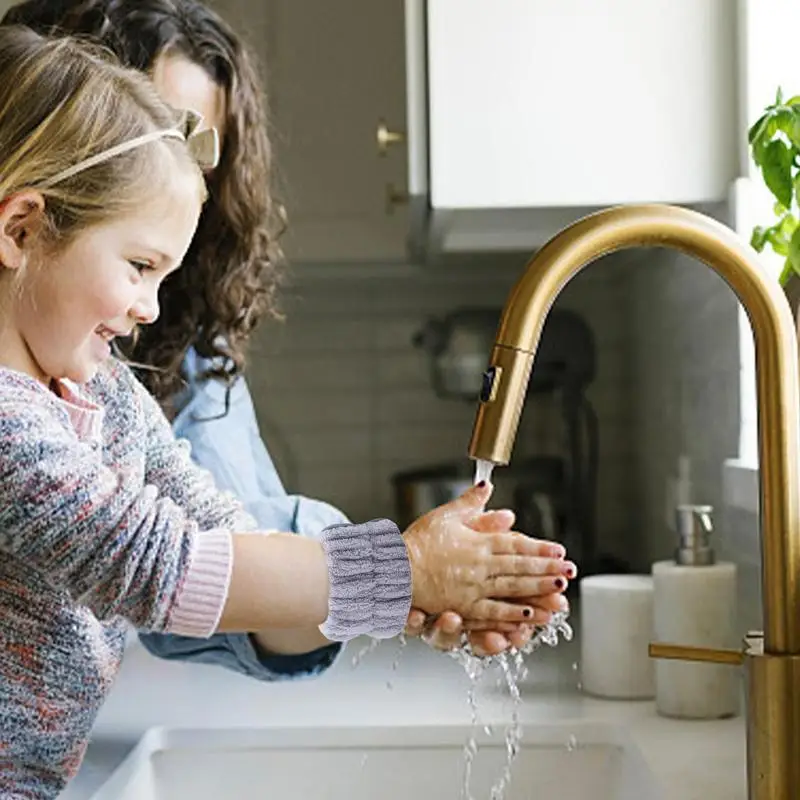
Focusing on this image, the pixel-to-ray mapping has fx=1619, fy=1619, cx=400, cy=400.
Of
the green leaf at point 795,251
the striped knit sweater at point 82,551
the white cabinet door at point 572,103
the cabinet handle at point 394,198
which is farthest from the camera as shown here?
the cabinet handle at point 394,198

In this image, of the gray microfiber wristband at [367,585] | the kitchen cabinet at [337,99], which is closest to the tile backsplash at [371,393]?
the kitchen cabinet at [337,99]

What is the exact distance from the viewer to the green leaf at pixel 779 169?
1.28 metres

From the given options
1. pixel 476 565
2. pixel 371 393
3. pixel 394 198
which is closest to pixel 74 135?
pixel 476 565

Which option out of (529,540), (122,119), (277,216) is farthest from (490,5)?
(529,540)

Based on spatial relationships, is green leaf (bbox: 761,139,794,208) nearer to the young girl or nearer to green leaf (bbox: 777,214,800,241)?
green leaf (bbox: 777,214,800,241)

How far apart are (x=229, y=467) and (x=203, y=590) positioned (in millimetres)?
747

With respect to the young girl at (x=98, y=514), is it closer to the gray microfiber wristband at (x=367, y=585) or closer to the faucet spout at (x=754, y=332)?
the gray microfiber wristband at (x=367, y=585)

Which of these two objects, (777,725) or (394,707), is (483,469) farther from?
(394,707)

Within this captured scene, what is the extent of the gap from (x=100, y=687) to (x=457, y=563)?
30 centimetres

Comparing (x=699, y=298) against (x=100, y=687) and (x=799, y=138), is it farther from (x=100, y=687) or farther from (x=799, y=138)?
(x=100, y=687)

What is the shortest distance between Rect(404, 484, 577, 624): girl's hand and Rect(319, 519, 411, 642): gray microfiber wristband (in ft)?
0.04

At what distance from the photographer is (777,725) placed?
0.98 m

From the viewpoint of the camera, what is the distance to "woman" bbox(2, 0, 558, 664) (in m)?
1.48

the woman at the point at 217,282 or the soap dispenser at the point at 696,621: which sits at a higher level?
the woman at the point at 217,282
